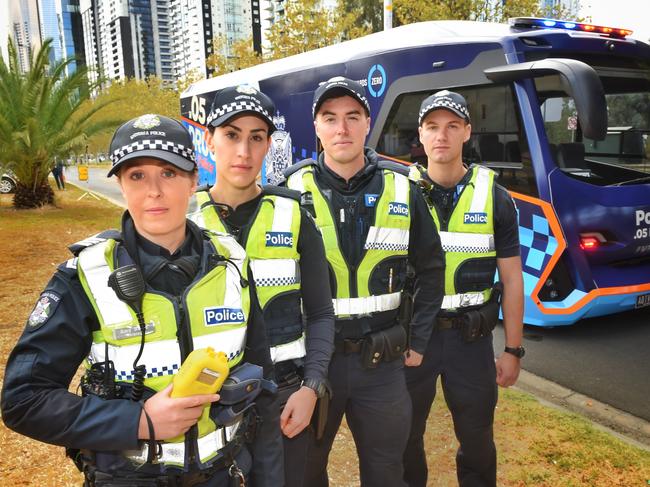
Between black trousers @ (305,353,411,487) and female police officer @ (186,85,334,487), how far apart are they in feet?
0.79

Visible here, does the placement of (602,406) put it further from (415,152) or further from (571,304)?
(415,152)

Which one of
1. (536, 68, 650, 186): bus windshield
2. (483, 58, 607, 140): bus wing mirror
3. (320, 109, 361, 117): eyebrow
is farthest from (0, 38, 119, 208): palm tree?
(320, 109, 361, 117): eyebrow

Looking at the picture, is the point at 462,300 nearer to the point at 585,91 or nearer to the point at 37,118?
the point at 585,91

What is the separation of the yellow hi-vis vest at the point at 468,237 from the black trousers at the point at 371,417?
59 centimetres

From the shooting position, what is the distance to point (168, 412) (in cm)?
134

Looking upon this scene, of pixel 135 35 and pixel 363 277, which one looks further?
pixel 135 35

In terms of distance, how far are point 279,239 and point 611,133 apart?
4.91 m

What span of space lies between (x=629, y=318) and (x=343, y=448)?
3814mm

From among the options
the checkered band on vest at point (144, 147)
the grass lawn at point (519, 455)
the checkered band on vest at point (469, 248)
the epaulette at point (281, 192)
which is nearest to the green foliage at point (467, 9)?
the grass lawn at point (519, 455)

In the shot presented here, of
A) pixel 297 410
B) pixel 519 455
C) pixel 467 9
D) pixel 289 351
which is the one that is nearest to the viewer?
pixel 297 410

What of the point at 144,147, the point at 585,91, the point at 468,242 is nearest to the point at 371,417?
the point at 468,242

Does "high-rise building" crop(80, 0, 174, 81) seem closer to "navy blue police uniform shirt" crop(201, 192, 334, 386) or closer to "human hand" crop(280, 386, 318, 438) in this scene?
"navy blue police uniform shirt" crop(201, 192, 334, 386)

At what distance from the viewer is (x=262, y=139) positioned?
6.84 feet

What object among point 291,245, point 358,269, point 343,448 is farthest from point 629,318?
point 291,245
